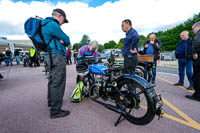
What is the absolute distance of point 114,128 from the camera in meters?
1.68

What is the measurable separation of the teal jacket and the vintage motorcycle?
29.8 inches

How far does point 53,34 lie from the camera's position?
1.78 m

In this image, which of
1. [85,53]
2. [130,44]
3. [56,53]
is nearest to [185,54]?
[130,44]

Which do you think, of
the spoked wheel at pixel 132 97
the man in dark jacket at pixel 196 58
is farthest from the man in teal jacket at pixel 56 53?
the man in dark jacket at pixel 196 58

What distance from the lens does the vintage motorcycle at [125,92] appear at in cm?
154

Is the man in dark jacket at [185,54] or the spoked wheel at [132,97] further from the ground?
the man in dark jacket at [185,54]

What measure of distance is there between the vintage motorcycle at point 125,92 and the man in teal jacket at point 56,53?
0.68m

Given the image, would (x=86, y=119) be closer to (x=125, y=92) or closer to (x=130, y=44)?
(x=125, y=92)

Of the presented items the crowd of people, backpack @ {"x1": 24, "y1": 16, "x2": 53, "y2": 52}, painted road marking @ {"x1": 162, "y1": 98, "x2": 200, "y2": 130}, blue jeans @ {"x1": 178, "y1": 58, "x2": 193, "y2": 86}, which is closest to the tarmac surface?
painted road marking @ {"x1": 162, "y1": 98, "x2": 200, "y2": 130}

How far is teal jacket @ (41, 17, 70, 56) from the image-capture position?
1.77 m

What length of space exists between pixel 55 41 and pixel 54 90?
91cm

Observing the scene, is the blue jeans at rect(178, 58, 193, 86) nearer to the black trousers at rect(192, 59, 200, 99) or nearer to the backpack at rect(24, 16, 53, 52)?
the black trousers at rect(192, 59, 200, 99)

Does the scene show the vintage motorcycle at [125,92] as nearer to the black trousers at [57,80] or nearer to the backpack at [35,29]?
the black trousers at [57,80]

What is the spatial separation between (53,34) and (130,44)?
1.89 m
